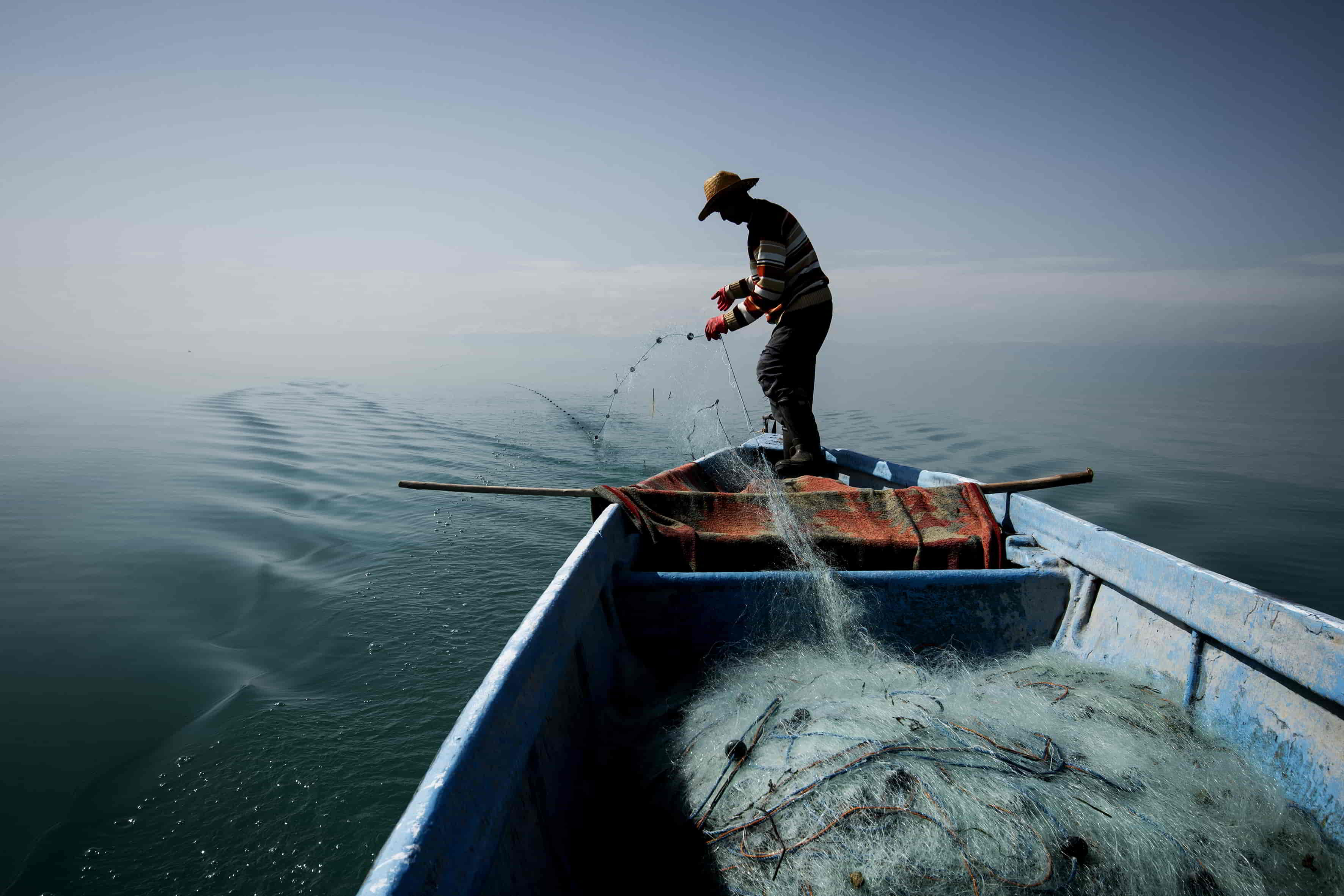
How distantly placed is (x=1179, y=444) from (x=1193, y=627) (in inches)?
587

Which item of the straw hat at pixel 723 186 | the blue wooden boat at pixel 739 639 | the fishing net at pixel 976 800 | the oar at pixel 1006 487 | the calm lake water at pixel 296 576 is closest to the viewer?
the blue wooden boat at pixel 739 639

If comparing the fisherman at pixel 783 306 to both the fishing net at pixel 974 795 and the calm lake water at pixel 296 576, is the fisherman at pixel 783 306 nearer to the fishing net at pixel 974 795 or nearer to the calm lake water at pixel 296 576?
the calm lake water at pixel 296 576

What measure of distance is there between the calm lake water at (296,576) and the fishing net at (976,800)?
1.56 metres

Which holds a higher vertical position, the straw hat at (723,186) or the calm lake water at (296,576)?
the straw hat at (723,186)

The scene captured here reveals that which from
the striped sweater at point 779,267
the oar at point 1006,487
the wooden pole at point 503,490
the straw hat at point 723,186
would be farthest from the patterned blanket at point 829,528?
the straw hat at point 723,186

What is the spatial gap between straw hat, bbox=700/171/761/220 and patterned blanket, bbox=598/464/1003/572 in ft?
7.71

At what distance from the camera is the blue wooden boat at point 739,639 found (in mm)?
1153

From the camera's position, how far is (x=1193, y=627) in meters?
2.12

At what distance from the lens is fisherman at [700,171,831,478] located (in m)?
4.49

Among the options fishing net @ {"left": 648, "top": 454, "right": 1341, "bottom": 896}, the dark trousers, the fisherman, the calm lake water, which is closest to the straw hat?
the fisherman

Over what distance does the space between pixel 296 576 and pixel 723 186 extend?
453 cm

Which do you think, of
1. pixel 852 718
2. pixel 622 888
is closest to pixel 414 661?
pixel 622 888

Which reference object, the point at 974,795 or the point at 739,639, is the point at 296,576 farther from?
the point at 974,795

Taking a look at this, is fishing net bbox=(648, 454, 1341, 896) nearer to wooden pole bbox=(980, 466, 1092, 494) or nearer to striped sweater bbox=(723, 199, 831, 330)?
wooden pole bbox=(980, 466, 1092, 494)
